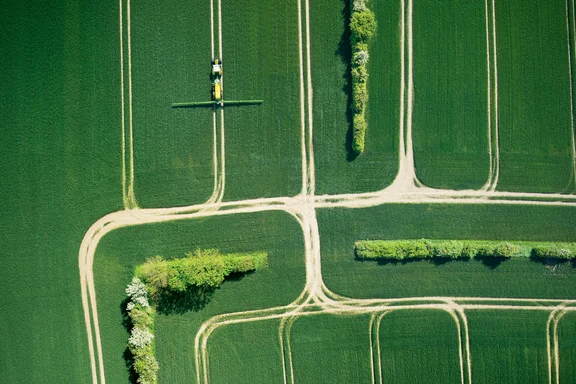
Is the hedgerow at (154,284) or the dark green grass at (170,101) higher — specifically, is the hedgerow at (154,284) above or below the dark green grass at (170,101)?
below

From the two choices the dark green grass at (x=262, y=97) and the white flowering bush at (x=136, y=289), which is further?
the dark green grass at (x=262, y=97)

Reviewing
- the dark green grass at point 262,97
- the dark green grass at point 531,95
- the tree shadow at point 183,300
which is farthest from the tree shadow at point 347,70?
the tree shadow at point 183,300

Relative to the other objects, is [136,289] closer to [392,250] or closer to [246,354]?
[246,354]

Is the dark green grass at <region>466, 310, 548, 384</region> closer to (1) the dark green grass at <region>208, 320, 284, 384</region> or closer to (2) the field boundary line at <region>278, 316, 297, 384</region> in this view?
(2) the field boundary line at <region>278, 316, 297, 384</region>

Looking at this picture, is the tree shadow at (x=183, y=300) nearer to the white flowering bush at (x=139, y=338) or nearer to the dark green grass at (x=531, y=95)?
the white flowering bush at (x=139, y=338)

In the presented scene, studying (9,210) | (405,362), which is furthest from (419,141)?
(9,210)

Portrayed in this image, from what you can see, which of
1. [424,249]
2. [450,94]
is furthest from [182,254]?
[450,94]

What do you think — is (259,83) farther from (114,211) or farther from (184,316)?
(184,316)

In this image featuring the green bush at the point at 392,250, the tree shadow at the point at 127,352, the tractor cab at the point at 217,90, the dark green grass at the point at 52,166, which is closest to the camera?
the dark green grass at the point at 52,166
